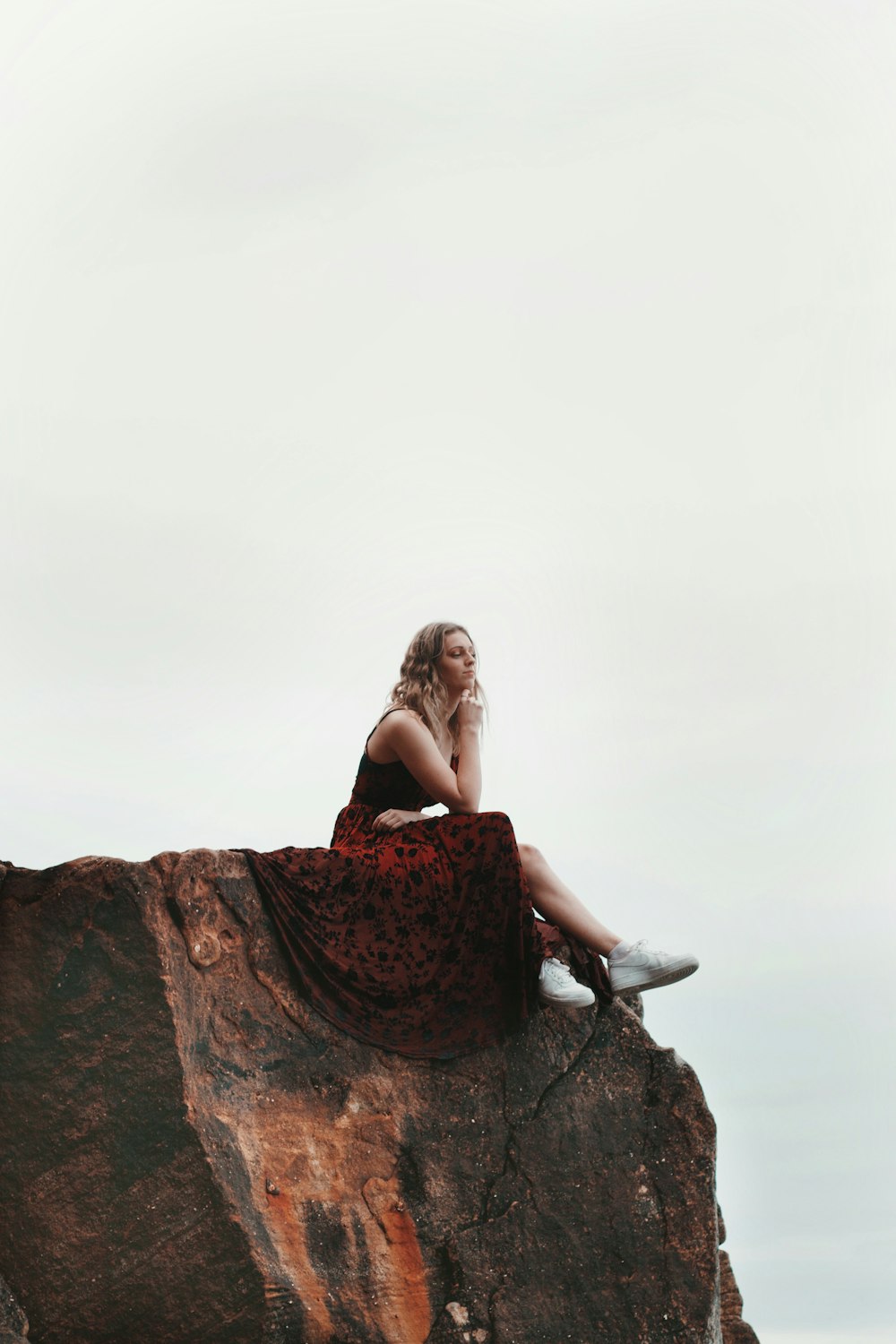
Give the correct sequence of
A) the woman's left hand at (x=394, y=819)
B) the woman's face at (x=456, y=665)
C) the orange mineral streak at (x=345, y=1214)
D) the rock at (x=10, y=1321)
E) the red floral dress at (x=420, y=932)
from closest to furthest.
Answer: the rock at (x=10, y=1321) → the orange mineral streak at (x=345, y=1214) → the red floral dress at (x=420, y=932) → the woman's left hand at (x=394, y=819) → the woman's face at (x=456, y=665)

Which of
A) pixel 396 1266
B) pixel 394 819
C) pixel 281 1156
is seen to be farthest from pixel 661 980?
pixel 281 1156

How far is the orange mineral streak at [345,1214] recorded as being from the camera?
6.19m

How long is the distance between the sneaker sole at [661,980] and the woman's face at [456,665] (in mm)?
1551

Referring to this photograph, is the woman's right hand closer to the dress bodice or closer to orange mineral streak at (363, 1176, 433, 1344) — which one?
the dress bodice

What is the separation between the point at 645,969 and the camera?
22.0 ft

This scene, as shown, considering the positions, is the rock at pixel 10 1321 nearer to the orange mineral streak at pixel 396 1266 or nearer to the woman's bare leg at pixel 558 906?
the orange mineral streak at pixel 396 1266

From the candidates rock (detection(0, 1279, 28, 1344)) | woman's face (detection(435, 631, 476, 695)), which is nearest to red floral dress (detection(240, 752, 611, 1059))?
woman's face (detection(435, 631, 476, 695))

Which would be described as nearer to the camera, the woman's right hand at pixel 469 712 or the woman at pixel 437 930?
the woman at pixel 437 930

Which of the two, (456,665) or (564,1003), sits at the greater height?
(456,665)

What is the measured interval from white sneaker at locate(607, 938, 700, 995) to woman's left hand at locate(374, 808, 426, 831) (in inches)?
43.2

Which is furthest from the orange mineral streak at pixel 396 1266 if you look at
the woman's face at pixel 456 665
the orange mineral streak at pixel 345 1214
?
the woman's face at pixel 456 665

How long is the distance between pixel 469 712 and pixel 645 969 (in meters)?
1.42

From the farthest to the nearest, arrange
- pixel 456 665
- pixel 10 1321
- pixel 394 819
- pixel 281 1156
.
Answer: pixel 456 665, pixel 394 819, pixel 281 1156, pixel 10 1321

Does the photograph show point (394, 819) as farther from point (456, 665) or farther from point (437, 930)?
point (456, 665)
